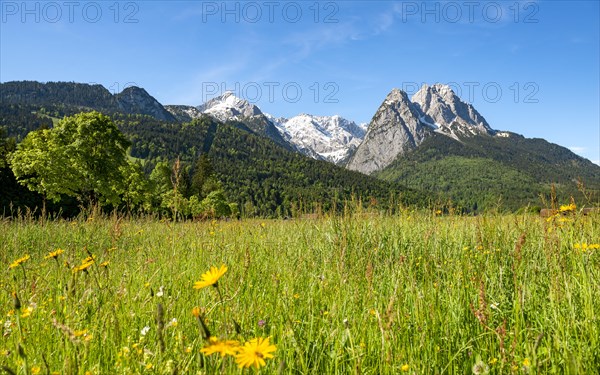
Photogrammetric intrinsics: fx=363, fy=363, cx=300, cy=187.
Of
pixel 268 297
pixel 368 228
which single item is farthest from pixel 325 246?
pixel 268 297

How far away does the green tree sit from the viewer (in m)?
26.6

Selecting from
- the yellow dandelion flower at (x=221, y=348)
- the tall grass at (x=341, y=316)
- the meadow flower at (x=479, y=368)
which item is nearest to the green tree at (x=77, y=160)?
the tall grass at (x=341, y=316)

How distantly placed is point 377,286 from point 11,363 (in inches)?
111

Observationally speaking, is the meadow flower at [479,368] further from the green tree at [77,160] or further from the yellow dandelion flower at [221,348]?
the green tree at [77,160]

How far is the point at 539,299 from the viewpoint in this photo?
2.78 meters

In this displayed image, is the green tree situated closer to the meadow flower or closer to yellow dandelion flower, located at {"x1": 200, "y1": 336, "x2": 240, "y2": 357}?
yellow dandelion flower, located at {"x1": 200, "y1": 336, "x2": 240, "y2": 357}

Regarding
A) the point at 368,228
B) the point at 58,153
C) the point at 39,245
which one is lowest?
the point at 39,245

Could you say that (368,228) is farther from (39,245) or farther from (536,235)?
(39,245)

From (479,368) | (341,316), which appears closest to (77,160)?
(341,316)

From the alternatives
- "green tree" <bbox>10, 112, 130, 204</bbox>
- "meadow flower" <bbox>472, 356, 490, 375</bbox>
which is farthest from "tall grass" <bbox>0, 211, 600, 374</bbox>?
"green tree" <bbox>10, 112, 130, 204</bbox>

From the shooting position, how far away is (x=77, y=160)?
27281 mm

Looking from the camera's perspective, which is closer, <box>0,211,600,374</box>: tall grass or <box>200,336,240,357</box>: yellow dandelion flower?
<box>200,336,240,357</box>: yellow dandelion flower

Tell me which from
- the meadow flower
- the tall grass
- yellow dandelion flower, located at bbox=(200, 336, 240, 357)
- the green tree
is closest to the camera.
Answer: yellow dandelion flower, located at bbox=(200, 336, 240, 357)

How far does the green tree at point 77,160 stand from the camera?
2664 centimetres
